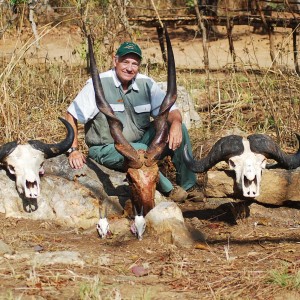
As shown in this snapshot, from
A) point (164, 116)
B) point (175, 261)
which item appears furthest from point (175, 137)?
point (175, 261)

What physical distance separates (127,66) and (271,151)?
1733mm

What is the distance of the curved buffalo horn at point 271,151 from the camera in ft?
23.8

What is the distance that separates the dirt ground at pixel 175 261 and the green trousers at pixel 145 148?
350 millimetres

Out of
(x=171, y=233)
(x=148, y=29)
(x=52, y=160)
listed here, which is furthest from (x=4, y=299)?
(x=148, y=29)

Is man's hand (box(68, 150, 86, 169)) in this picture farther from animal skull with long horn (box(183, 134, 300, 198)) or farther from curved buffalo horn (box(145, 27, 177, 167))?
animal skull with long horn (box(183, 134, 300, 198))

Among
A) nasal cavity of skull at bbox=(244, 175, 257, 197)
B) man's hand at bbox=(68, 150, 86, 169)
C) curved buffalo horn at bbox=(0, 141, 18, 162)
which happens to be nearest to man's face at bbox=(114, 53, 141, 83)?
man's hand at bbox=(68, 150, 86, 169)

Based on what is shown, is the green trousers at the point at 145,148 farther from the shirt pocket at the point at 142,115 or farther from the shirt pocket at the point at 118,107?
the shirt pocket at the point at 118,107

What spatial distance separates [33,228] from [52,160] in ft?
3.60

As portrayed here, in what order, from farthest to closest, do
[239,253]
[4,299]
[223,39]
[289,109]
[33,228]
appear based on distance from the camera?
[223,39]
[289,109]
[33,228]
[239,253]
[4,299]

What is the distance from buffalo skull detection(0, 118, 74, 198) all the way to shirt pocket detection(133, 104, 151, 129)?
912 mm

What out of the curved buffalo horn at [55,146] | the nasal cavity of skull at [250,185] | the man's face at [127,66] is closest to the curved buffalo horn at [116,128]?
the curved buffalo horn at [55,146]

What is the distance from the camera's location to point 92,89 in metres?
8.14

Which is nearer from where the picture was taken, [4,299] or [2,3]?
[4,299]

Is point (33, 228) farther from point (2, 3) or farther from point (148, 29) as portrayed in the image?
point (148, 29)
